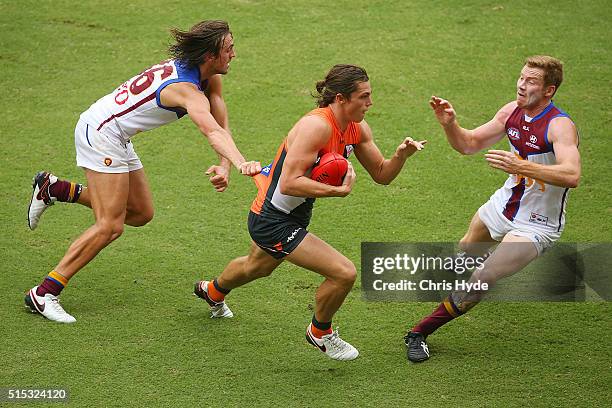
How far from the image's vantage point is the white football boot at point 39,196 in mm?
7188

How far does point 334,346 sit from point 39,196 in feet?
8.93

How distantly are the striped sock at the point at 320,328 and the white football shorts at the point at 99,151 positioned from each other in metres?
1.81

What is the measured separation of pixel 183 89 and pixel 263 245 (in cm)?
127

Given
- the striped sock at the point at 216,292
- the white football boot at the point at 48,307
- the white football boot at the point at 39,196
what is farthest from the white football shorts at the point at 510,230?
the white football boot at the point at 39,196

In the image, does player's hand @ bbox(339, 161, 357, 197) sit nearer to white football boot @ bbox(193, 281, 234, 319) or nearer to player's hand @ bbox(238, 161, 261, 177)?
player's hand @ bbox(238, 161, 261, 177)

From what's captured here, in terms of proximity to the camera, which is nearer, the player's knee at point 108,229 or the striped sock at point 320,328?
the striped sock at point 320,328

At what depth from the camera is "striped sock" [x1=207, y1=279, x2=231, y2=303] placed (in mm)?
6648

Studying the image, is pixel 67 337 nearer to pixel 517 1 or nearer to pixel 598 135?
pixel 598 135

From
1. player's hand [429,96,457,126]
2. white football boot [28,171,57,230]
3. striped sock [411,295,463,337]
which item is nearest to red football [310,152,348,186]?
player's hand [429,96,457,126]

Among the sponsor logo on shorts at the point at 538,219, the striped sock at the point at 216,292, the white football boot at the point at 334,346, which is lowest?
the white football boot at the point at 334,346

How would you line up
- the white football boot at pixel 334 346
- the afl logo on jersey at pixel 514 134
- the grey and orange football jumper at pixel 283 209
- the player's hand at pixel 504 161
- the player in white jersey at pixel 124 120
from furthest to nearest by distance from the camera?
1. the player in white jersey at pixel 124 120
2. the afl logo on jersey at pixel 514 134
3. the white football boot at pixel 334 346
4. the grey and orange football jumper at pixel 283 209
5. the player's hand at pixel 504 161

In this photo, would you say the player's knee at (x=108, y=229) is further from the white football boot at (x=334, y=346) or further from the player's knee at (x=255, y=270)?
the white football boot at (x=334, y=346)

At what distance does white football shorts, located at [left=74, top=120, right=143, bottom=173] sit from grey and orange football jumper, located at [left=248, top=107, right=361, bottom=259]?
1164 mm

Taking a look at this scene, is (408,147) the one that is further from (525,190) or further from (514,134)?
(525,190)
